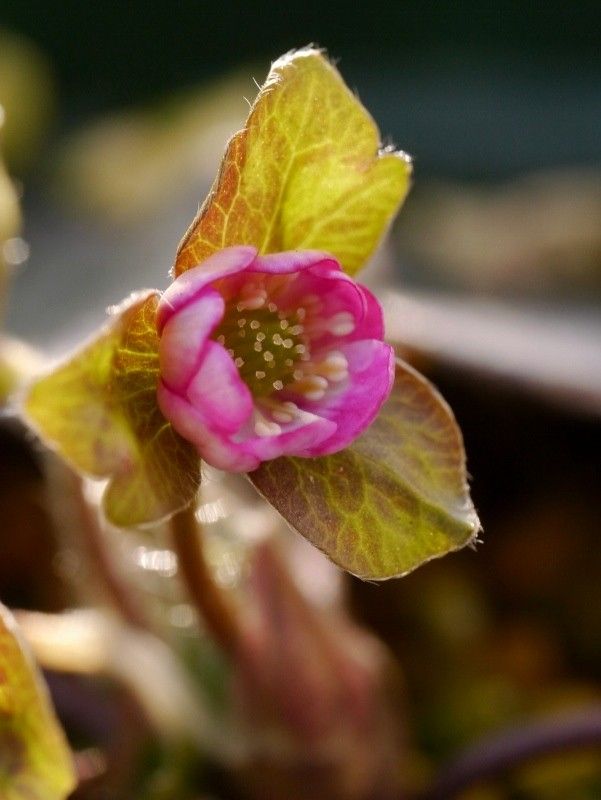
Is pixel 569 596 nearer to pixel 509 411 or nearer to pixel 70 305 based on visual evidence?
pixel 509 411

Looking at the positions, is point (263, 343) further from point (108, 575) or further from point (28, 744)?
point (108, 575)

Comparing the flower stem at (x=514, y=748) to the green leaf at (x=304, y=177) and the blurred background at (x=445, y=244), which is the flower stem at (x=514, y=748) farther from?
the green leaf at (x=304, y=177)

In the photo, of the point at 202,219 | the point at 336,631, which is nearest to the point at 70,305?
the point at 336,631

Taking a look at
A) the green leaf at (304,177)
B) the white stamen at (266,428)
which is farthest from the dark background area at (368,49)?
the white stamen at (266,428)

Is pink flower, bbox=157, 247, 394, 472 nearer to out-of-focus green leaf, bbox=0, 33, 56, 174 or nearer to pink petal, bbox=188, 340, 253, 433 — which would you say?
pink petal, bbox=188, 340, 253, 433

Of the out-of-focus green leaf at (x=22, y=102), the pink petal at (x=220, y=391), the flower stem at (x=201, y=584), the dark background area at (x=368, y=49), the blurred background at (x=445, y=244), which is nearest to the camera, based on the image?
the pink petal at (x=220, y=391)
